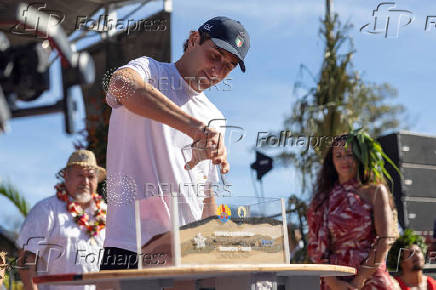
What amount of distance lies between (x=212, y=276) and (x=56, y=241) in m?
2.86

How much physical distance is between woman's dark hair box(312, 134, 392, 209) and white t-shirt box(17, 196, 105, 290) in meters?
1.55

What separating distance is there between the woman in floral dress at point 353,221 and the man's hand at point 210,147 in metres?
1.43

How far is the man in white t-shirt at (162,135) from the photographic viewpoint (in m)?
1.78

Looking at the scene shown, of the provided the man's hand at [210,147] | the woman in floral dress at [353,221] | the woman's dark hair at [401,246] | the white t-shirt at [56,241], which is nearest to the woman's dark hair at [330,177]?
the woman in floral dress at [353,221]

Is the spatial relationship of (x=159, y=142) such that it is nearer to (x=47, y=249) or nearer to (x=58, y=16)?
(x=58, y=16)

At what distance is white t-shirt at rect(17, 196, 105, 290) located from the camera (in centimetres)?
422

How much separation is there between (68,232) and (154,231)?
9.49 feet

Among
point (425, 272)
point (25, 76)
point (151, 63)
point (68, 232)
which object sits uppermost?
point (25, 76)

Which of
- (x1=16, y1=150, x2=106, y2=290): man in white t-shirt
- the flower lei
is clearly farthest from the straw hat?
the flower lei

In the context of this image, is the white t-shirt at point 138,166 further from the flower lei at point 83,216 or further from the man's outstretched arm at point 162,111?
the flower lei at point 83,216

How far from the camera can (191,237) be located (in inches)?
62.7

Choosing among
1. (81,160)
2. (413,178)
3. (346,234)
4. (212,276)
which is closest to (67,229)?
(81,160)

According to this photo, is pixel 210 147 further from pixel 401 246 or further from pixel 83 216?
pixel 401 246

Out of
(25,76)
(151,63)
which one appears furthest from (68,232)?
(151,63)
